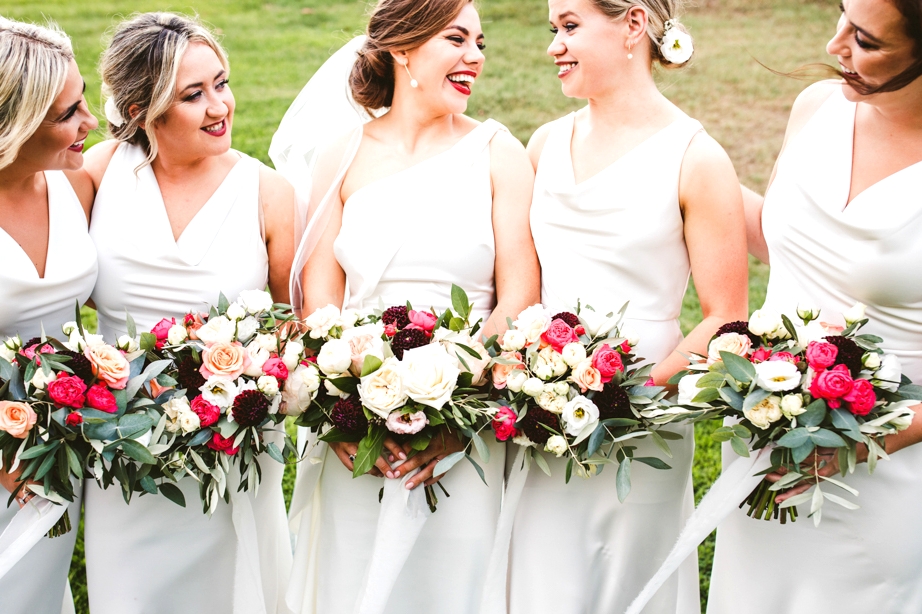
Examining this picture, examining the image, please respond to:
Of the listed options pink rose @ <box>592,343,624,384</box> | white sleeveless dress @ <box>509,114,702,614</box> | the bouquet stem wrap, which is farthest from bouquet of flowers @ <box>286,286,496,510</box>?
the bouquet stem wrap

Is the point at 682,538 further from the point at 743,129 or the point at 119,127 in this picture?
the point at 743,129

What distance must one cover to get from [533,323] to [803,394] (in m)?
0.96

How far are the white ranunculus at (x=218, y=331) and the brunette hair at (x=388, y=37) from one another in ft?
4.58

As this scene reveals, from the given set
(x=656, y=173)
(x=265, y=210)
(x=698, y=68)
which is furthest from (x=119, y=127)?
(x=698, y=68)

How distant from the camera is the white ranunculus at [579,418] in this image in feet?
10.6

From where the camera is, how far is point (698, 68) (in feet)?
44.4

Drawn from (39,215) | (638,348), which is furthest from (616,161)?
(39,215)

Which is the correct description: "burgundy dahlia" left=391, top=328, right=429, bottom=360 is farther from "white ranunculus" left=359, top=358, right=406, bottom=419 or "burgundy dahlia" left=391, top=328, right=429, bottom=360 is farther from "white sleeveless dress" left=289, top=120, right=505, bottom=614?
"white sleeveless dress" left=289, top=120, right=505, bottom=614

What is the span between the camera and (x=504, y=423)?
332 cm

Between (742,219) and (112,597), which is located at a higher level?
(742,219)

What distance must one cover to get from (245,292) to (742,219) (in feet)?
6.58

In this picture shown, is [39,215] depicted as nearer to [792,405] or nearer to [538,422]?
[538,422]

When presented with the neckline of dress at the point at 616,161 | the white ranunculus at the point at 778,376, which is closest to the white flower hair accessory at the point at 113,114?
the neckline of dress at the point at 616,161

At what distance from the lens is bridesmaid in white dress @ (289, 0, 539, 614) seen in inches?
150
